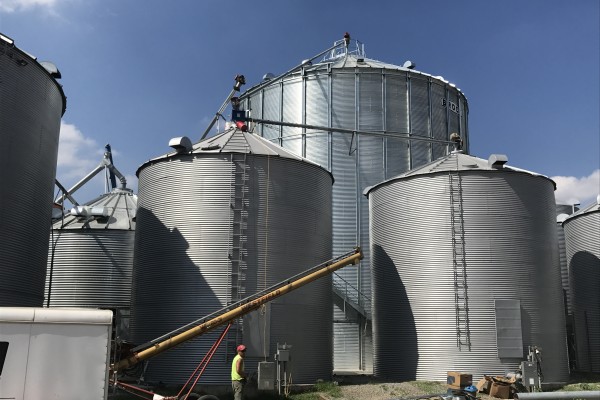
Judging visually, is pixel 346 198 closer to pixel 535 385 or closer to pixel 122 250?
pixel 122 250

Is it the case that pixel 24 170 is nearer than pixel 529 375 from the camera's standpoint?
Yes

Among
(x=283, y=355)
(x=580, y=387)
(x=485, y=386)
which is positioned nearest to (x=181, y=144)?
(x=283, y=355)

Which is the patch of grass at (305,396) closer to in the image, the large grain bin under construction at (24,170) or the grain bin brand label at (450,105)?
the large grain bin under construction at (24,170)

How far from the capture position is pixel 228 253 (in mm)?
24234

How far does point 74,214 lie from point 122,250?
3.30 m

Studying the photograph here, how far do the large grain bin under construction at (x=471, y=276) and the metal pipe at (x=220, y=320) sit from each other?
4.26 m

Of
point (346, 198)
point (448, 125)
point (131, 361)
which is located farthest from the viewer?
point (448, 125)

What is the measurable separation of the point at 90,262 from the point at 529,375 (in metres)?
22.5

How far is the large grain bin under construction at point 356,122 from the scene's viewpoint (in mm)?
37656

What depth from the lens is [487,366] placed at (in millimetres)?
25125

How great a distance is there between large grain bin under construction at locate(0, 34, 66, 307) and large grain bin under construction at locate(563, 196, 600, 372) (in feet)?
90.2

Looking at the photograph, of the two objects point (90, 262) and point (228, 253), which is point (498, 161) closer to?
point (228, 253)

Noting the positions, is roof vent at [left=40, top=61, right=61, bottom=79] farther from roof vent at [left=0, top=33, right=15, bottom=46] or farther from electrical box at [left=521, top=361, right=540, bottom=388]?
electrical box at [left=521, top=361, right=540, bottom=388]

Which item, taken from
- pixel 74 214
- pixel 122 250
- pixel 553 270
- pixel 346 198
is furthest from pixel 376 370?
pixel 74 214
